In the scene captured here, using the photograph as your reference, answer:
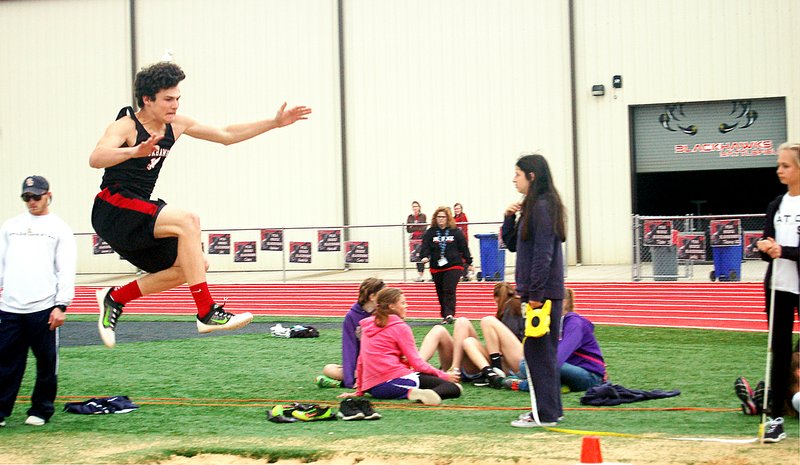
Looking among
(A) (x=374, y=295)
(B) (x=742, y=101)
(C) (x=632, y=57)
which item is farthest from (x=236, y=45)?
(A) (x=374, y=295)

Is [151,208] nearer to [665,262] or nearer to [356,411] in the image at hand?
[356,411]

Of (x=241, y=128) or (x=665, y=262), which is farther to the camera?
(x=665, y=262)

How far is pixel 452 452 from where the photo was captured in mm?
6410

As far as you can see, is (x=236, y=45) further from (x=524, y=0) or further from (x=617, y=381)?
(x=617, y=381)

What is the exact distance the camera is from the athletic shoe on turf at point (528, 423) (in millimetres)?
7301

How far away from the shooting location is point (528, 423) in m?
7.32

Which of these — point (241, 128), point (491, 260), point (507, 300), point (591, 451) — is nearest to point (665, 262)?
point (491, 260)

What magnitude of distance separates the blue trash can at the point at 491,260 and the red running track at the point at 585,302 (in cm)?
48

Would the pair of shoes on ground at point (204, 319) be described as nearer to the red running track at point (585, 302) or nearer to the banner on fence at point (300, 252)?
the red running track at point (585, 302)

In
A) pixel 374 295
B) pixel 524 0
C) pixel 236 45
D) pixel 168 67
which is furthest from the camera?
pixel 236 45

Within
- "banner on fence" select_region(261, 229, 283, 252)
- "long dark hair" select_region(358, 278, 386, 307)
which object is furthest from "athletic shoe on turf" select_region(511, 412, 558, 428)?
"banner on fence" select_region(261, 229, 283, 252)

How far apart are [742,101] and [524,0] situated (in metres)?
5.40

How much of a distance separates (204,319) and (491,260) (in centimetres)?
1408

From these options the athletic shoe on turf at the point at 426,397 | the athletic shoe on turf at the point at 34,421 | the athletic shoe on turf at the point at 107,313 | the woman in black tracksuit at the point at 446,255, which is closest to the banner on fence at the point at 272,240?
the woman in black tracksuit at the point at 446,255
